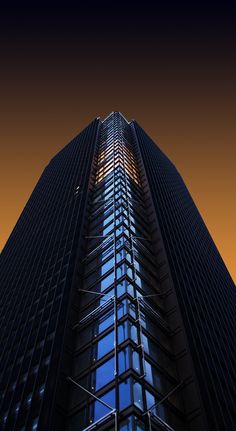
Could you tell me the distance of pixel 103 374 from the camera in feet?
104

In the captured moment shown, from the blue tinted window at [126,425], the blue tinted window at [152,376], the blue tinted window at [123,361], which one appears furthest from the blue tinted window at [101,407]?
the blue tinted window at [152,376]

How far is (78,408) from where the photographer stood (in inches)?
1193

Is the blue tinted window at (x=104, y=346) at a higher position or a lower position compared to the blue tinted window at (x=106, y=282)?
lower

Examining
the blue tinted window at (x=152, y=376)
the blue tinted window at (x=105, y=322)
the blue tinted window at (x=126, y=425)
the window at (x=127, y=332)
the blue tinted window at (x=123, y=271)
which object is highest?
the blue tinted window at (x=123, y=271)

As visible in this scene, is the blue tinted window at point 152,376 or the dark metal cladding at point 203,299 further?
the dark metal cladding at point 203,299

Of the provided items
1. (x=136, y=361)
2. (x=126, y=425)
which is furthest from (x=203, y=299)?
(x=126, y=425)

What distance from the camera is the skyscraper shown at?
3003 centimetres

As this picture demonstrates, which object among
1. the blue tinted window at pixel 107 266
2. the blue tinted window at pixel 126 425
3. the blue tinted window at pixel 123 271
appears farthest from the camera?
the blue tinted window at pixel 107 266

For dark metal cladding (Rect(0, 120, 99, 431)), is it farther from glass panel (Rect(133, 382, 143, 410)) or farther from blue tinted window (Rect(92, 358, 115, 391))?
glass panel (Rect(133, 382, 143, 410))

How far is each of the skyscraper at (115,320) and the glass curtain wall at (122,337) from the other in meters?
0.10

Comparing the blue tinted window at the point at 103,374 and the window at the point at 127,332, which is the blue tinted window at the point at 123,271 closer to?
the window at the point at 127,332

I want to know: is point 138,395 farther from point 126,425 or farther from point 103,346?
point 103,346

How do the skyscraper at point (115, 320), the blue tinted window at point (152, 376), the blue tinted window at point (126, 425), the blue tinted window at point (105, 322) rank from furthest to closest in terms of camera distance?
the blue tinted window at point (105, 322)
the blue tinted window at point (152, 376)
the skyscraper at point (115, 320)
the blue tinted window at point (126, 425)

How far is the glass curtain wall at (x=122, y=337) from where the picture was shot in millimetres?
28625
